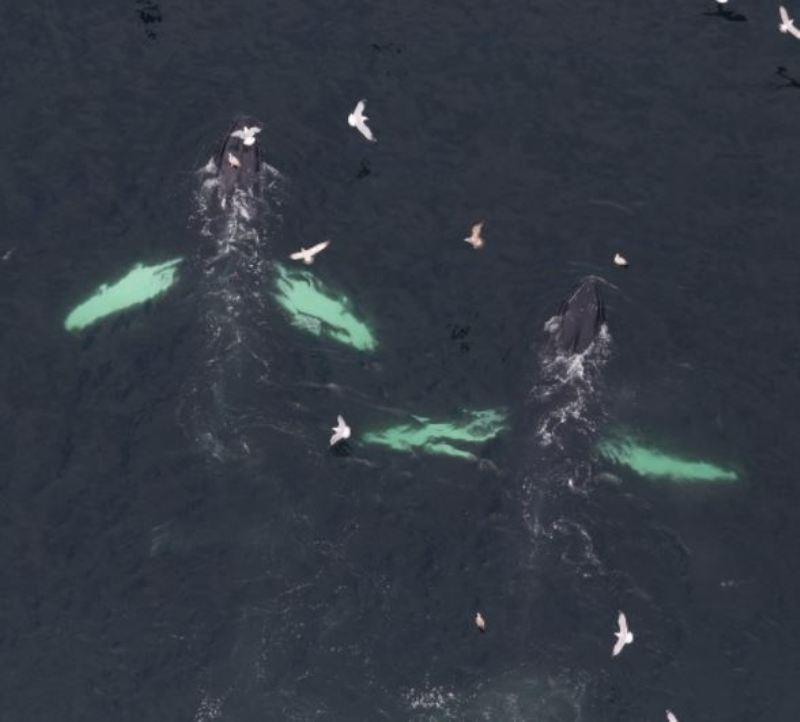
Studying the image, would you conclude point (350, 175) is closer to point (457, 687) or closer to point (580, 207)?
point (580, 207)

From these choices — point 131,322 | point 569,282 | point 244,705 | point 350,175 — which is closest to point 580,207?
point 569,282

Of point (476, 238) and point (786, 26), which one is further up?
point (786, 26)

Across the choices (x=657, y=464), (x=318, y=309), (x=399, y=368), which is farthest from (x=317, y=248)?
(x=657, y=464)

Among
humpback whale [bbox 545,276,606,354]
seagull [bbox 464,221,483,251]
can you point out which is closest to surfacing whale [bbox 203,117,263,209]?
seagull [bbox 464,221,483,251]

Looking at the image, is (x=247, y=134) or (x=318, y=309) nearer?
(x=318, y=309)

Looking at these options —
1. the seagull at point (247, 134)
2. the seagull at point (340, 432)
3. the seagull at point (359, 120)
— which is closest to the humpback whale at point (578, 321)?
the seagull at point (340, 432)

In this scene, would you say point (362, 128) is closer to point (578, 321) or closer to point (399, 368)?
point (399, 368)

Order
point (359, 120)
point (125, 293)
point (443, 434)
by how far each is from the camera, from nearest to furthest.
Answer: point (443, 434) < point (125, 293) < point (359, 120)

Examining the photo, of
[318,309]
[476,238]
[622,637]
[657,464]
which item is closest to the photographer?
[622,637]
